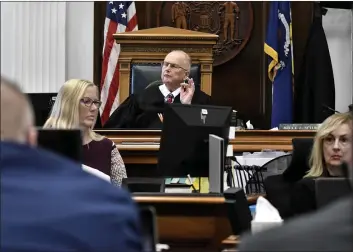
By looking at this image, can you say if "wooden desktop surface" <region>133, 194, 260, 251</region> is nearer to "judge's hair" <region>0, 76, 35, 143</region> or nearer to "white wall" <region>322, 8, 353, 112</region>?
"judge's hair" <region>0, 76, 35, 143</region>

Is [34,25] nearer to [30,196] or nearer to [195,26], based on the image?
[195,26]

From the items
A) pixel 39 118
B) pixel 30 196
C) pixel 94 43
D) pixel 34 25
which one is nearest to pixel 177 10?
pixel 94 43

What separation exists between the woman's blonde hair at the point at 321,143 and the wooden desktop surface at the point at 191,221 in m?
0.90

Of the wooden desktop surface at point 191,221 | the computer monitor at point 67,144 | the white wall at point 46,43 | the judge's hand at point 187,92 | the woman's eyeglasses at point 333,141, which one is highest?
the white wall at point 46,43

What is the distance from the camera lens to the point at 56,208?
162 cm

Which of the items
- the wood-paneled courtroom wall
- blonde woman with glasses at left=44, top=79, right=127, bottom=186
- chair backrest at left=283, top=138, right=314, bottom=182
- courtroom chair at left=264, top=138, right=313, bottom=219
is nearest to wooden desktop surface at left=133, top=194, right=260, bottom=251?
courtroom chair at left=264, top=138, right=313, bottom=219

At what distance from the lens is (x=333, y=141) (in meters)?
3.96

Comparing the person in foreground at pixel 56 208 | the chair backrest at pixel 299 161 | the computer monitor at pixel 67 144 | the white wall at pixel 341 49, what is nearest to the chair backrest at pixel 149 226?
the person in foreground at pixel 56 208

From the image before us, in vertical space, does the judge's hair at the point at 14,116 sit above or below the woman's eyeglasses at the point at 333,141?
above

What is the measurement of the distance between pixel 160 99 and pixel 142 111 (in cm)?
18

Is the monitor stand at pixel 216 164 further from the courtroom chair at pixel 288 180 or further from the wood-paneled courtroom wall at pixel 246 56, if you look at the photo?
the wood-paneled courtroom wall at pixel 246 56

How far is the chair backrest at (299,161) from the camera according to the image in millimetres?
3922

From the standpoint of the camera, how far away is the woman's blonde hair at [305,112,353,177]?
3.89m

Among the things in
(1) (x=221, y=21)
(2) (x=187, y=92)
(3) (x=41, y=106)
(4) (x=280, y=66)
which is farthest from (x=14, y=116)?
(1) (x=221, y=21)
